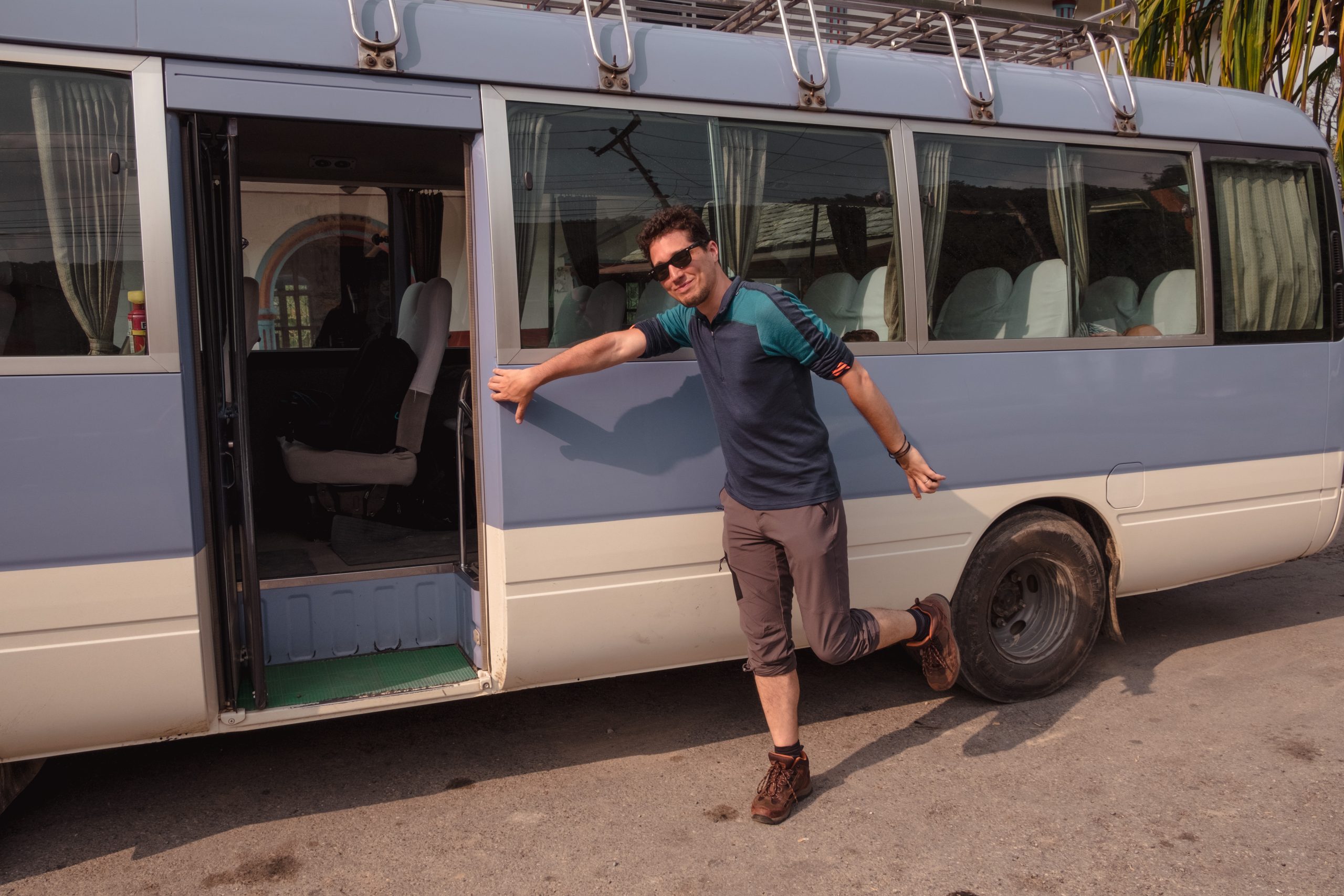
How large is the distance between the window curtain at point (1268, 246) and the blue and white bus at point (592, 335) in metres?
0.02

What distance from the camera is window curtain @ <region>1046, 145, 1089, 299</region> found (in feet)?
15.1

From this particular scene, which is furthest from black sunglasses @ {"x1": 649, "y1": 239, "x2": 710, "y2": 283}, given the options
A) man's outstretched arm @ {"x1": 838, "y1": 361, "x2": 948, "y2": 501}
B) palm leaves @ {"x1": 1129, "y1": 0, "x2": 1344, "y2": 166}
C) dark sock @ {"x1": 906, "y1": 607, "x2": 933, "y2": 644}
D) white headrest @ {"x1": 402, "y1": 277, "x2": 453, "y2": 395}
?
palm leaves @ {"x1": 1129, "y1": 0, "x2": 1344, "y2": 166}

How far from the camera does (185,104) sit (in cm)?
322

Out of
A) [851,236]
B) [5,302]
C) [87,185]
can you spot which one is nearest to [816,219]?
[851,236]

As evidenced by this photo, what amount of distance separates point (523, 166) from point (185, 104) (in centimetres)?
105

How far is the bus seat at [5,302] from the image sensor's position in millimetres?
3076

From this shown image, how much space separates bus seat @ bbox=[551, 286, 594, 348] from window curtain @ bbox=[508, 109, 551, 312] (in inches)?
5.8

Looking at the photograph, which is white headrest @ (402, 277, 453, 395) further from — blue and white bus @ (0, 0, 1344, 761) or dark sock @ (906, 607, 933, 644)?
dark sock @ (906, 607, 933, 644)

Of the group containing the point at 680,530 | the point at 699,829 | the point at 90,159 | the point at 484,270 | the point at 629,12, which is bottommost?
the point at 699,829

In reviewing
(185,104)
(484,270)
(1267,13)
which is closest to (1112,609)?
(484,270)

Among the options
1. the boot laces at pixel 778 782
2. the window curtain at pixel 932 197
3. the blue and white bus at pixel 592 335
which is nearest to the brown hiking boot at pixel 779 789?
the boot laces at pixel 778 782

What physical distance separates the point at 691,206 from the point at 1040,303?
164cm

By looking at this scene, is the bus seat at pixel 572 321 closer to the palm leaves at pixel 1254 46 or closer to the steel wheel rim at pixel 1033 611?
the steel wheel rim at pixel 1033 611

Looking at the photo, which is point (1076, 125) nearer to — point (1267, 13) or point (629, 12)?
point (629, 12)
